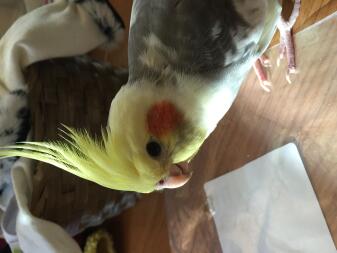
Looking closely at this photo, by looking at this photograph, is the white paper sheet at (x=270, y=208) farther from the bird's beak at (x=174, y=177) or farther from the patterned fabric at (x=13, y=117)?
the patterned fabric at (x=13, y=117)

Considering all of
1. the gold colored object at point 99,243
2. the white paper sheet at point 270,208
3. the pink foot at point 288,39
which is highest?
the pink foot at point 288,39

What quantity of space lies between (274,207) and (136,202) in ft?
1.07

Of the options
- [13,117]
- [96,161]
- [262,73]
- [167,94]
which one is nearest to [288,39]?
[262,73]

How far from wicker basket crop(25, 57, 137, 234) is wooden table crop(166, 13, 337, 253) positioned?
0.14m

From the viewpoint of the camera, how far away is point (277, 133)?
2.18 feet

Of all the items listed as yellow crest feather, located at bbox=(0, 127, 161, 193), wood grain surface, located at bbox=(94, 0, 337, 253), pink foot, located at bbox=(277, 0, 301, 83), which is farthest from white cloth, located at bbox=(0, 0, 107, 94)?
pink foot, located at bbox=(277, 0, 301, 83)

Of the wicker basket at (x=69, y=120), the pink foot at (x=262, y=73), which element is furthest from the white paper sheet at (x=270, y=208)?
the wicker basket at (x=69, y=120)

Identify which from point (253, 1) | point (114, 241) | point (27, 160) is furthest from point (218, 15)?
point (114, 241)

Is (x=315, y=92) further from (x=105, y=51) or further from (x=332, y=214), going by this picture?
(x=105, y=51)

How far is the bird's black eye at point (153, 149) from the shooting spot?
57cm

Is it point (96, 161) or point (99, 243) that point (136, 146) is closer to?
point (96, 161)

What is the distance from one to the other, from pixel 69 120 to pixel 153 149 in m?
0.26

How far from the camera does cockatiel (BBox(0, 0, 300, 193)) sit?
0.56m

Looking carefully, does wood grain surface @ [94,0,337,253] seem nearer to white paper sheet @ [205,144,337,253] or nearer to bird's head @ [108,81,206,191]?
white paper sheet @ [205,144,337,253]
